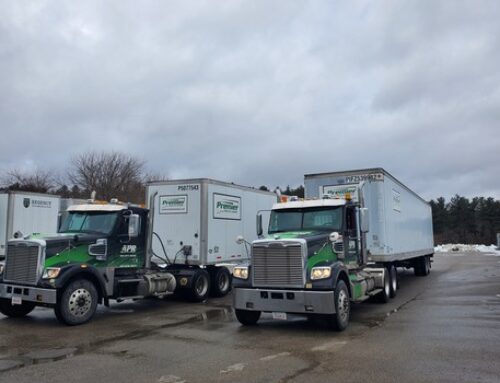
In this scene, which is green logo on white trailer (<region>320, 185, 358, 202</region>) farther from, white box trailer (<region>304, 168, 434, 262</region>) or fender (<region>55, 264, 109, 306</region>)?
fender (<region>55, 264, 109, 306</region>)

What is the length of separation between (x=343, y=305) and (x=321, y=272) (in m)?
0.86

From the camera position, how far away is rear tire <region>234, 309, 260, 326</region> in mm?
9797

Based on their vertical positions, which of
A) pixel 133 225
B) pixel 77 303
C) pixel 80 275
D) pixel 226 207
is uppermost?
pixel 226 207

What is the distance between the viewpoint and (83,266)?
10.2 metres

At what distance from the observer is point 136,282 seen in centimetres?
1191

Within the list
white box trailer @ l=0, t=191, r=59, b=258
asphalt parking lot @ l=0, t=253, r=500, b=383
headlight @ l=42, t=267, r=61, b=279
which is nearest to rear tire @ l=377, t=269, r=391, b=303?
asphalt parking lot @ l=0, t=253, r=500, b=383

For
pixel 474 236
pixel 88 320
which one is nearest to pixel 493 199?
pixel 474 236

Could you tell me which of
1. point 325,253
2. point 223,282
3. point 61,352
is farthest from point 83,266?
point 223,282

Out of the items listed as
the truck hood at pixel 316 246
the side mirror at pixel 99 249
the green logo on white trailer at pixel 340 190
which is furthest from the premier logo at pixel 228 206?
the truck hood at pixel 316 246

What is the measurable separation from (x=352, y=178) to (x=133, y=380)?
936cm

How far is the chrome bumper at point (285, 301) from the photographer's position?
8.70 m

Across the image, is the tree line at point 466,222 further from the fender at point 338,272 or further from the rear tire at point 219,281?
Answer: the fender at point 338,272

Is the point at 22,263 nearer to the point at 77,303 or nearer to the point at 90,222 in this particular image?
the point at 77,303

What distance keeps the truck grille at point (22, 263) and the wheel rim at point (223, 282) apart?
245 inches
